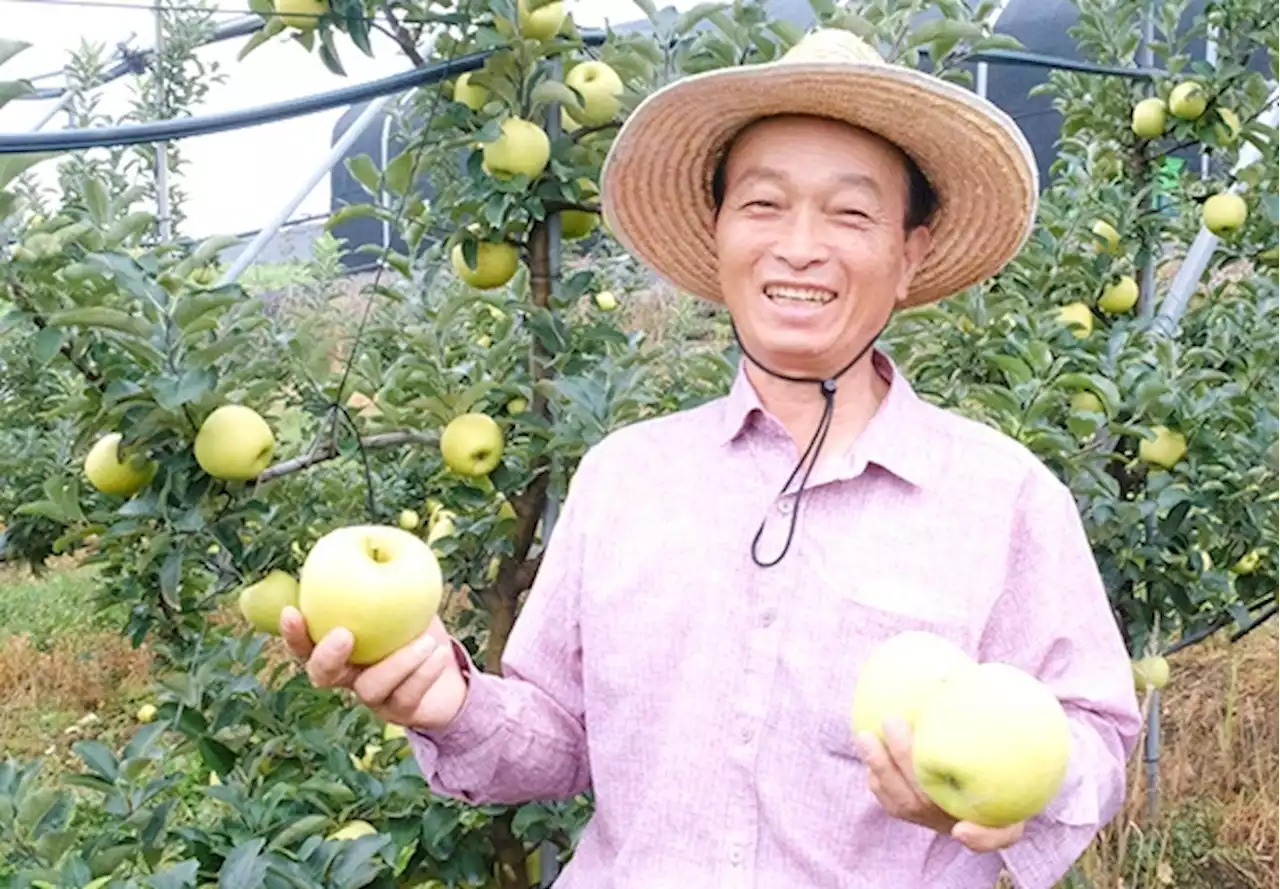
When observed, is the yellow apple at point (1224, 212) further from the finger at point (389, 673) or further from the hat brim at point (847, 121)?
the finger at point (389, 673)

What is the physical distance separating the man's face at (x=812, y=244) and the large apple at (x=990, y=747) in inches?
11.7

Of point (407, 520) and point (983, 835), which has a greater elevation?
point (983, 835)

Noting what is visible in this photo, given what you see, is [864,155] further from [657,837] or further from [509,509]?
[509,509]

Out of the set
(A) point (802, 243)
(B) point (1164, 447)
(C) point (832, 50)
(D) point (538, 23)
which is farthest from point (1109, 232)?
(A) point (802, 243)

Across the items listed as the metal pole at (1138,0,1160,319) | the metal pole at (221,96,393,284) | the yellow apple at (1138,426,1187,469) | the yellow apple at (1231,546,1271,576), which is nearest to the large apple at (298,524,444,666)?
the metal pole at (221,96,393,284)

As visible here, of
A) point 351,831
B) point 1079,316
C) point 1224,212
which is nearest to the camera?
point 351,831

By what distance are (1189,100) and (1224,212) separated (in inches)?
9.4

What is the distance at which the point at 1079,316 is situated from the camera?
247 cm

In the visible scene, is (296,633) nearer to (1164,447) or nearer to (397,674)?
(397,674)

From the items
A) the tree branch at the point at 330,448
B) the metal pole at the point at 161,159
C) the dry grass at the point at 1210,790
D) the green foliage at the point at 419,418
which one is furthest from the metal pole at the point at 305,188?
the dry grass at the point at 1210,790

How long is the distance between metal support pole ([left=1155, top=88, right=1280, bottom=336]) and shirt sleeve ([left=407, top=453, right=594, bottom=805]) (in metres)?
1.57

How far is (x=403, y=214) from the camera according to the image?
71.2 inches

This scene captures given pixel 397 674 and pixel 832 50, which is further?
pixel 832 50

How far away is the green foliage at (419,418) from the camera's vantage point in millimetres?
1412
